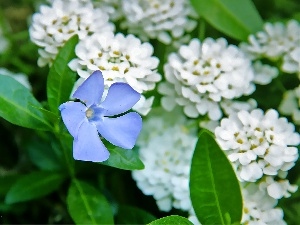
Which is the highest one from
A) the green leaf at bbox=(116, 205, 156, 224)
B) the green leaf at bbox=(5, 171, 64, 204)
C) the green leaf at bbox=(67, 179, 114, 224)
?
the green leaf at bbox=(67, 179, 114, 224)

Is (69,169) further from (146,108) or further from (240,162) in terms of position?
(240,162)

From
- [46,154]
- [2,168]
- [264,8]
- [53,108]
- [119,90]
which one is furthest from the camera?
[264,8]

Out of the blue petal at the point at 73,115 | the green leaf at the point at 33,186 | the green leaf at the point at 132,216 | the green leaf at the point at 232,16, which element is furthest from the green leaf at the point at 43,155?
the green leaf at the point at 232,16

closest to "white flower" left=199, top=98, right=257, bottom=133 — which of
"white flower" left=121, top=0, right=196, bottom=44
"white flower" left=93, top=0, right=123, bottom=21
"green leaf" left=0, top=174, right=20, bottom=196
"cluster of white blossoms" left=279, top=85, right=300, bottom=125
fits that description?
"cluster of white blossoms" left=279, top=85, right=300, bottom=125

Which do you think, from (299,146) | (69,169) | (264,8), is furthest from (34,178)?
(264,8)

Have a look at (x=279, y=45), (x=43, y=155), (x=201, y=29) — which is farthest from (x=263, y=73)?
(x=43, y=155)

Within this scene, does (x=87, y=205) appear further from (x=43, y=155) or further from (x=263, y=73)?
(x=263, y=73)

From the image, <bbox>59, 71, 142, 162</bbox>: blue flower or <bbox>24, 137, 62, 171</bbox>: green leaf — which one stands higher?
<bbox>59, 71, 142, 162</bbox>: blue flower

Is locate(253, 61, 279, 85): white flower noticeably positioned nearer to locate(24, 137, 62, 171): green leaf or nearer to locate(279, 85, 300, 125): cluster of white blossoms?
A: locate(279, 85, 300, 125): cluster of white blossoms
